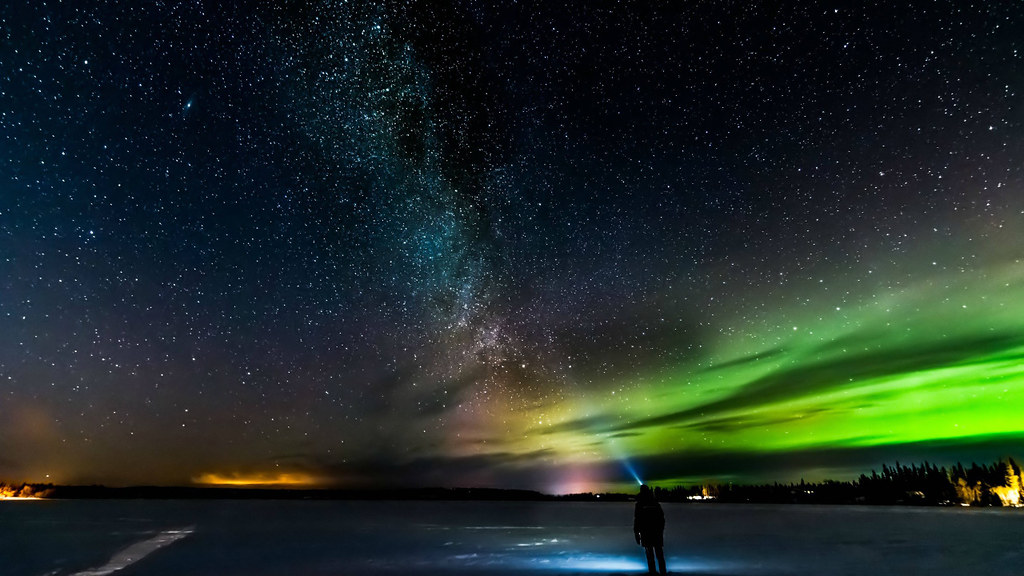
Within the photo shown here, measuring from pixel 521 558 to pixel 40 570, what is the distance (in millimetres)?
18759

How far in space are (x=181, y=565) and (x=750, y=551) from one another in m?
23.4

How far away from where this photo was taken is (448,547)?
31703 millimetres

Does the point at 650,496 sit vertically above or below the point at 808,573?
above

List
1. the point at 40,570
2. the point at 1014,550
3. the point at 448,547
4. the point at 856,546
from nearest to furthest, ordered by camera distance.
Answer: the point at 40,570 < the point at 1014,550 < the point at 856,546 < the point at 448,547

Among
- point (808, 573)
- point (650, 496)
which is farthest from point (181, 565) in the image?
point (808, 573)

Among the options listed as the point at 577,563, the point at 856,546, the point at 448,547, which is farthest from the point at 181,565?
the point at 856,546

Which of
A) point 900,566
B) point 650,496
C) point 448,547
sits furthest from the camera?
point 448,547

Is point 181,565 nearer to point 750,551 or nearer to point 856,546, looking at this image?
point 750,551

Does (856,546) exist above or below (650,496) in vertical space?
below

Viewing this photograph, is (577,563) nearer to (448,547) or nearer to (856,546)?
(448,547)

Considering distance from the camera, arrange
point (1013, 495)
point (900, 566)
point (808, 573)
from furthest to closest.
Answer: point (1013, 495), point (900, 566), point (808, 573)

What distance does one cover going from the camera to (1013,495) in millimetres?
160875

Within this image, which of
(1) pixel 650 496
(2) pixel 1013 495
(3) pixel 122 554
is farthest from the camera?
(2) pixel 1013 495

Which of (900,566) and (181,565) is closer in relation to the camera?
(900,566)
